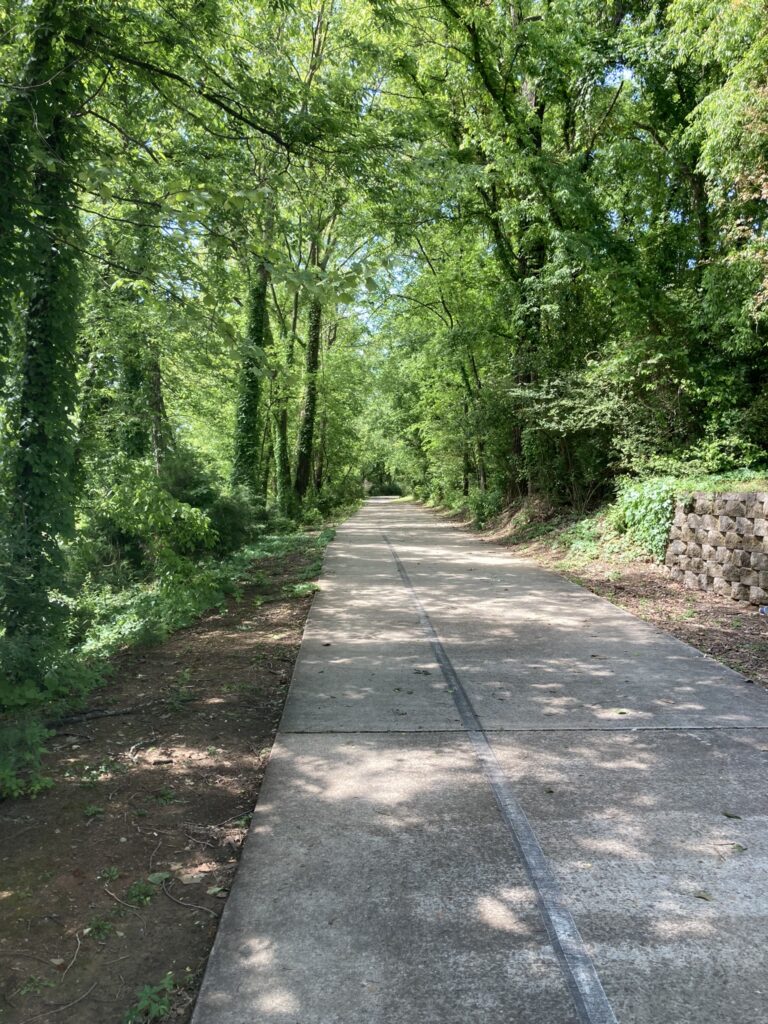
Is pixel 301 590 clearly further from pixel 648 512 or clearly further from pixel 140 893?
pixel 140 893

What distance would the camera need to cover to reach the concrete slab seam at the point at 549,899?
2139mm

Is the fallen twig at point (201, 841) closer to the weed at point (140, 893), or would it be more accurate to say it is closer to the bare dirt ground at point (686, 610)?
the weed at point (140, 893)

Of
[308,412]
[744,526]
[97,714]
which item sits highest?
[308,412]

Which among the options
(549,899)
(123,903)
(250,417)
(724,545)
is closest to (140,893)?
(123,903)

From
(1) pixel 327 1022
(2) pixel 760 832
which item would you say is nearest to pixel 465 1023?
(1) pixel 327 1022

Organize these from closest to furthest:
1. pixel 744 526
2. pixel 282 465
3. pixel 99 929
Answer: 1. pixel 99 929
2. pixel 744 526
3. pixel 282 465

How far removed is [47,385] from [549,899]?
4.24 meters

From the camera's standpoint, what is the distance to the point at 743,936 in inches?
96.0

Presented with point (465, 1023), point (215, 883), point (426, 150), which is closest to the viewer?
point (465, 1023)

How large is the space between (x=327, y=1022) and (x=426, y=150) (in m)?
7.04

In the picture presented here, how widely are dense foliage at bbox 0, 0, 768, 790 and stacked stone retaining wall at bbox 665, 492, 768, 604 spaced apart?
33.1 inches

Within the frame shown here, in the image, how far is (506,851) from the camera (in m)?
2.99

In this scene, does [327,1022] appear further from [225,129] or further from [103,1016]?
[225,129]

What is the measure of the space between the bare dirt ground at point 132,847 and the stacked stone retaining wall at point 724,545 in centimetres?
548
